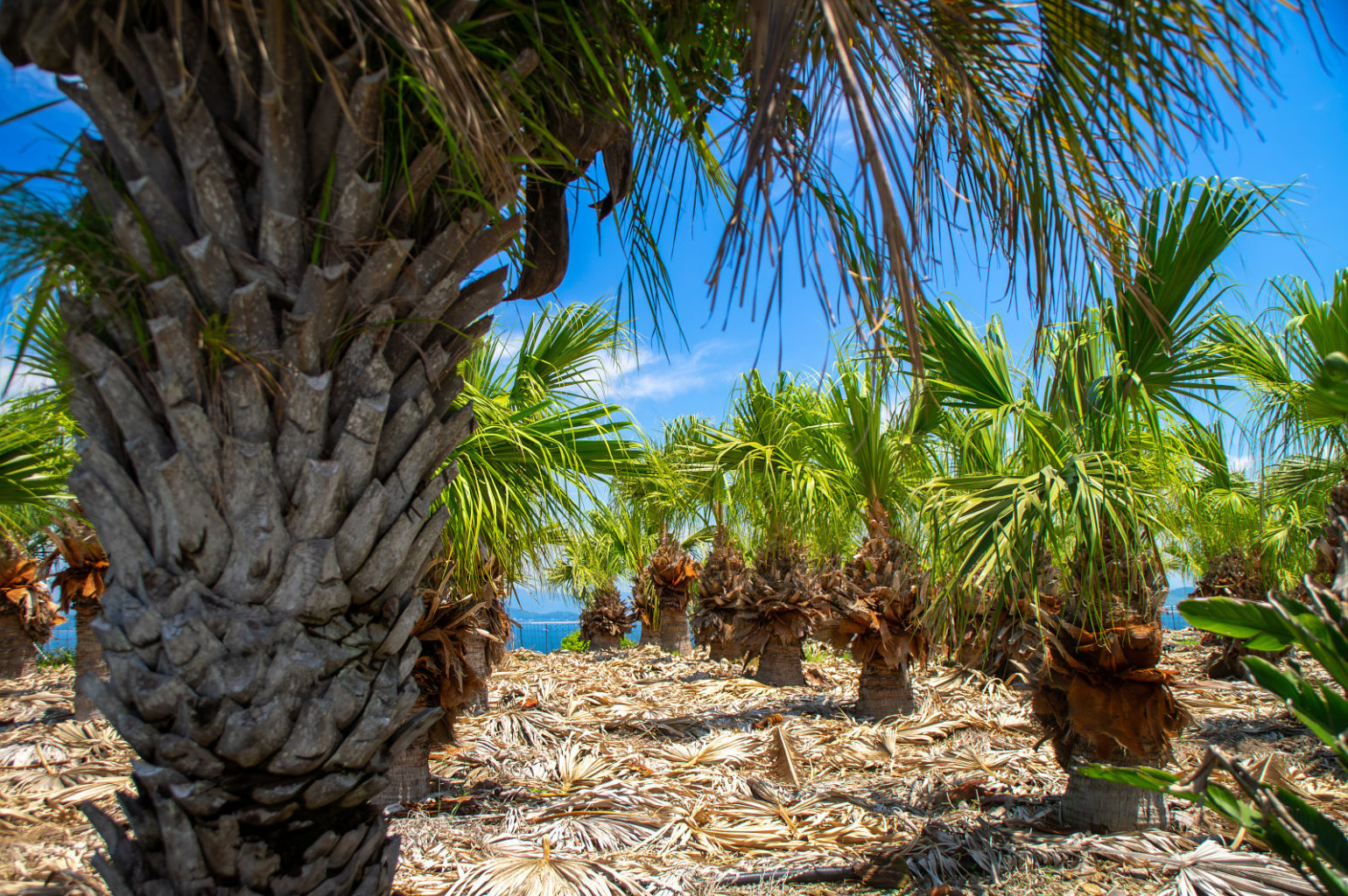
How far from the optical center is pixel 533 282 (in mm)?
2467

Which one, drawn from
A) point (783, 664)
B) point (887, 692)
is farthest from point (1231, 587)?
point (887, 692)

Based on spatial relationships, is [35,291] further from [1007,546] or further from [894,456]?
[894,456]

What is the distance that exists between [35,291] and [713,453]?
6.83m

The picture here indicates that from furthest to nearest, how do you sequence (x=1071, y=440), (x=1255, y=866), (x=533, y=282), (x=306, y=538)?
(x=1071, y=440), (x=1255, y=866), (x=533, y=282), (x=306, y=538)

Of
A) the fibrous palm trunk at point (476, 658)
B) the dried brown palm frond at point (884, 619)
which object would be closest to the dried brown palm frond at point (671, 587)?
the dried brown palm frond at point (884, 619)

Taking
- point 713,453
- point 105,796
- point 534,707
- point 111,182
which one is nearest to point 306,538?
point 111,182

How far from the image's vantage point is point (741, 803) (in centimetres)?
391

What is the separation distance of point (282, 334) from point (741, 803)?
327 cm

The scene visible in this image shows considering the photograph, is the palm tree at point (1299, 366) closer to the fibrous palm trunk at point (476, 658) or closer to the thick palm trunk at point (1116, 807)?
the thick palm trunk at point (1116, 807)

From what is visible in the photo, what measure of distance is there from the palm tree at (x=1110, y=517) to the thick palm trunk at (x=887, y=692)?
2999 millimetres

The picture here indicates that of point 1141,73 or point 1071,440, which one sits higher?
point 1141,73

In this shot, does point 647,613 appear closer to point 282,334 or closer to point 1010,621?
point 1010,621

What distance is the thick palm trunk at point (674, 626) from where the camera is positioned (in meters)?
14.1

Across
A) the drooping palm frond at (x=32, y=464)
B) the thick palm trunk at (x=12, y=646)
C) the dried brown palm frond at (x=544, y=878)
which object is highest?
the drooping palm frond at (x=32, y=464)
